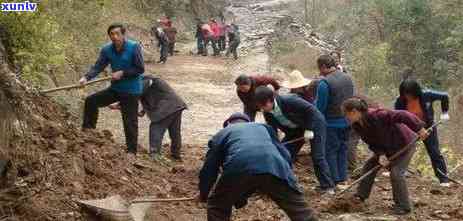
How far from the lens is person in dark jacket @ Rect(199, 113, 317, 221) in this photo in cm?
491

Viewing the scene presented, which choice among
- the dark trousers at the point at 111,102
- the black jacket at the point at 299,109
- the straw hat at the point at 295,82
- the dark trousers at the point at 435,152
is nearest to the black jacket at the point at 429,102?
the dark trousers at the point at 435,152

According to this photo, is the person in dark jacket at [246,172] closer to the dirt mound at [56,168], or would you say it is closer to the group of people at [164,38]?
the dirt mound at [56,168]

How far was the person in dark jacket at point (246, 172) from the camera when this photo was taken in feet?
16.1

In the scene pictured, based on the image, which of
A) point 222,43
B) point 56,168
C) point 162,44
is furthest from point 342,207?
point 222,43

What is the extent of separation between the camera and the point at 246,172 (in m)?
4.91

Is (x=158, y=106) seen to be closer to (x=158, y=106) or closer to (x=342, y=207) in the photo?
(x=158, y=106)

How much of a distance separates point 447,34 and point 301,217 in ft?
67.2

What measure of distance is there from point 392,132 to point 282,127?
144 centimetres

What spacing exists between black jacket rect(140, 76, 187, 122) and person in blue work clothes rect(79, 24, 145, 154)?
0.57m

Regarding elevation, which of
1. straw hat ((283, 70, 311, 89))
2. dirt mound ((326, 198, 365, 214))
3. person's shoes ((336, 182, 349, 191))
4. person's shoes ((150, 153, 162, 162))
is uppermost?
straw hat ((283, 70, 311, 89))

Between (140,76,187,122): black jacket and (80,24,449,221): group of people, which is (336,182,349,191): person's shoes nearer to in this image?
(80,24,449,221): group of people

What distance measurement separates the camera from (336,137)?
302 inches

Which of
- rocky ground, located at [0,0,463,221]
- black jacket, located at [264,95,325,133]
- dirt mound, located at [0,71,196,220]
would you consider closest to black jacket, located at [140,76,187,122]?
rocky ground, located at [0,0,463,221]

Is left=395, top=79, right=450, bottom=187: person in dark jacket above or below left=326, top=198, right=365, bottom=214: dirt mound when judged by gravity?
above
